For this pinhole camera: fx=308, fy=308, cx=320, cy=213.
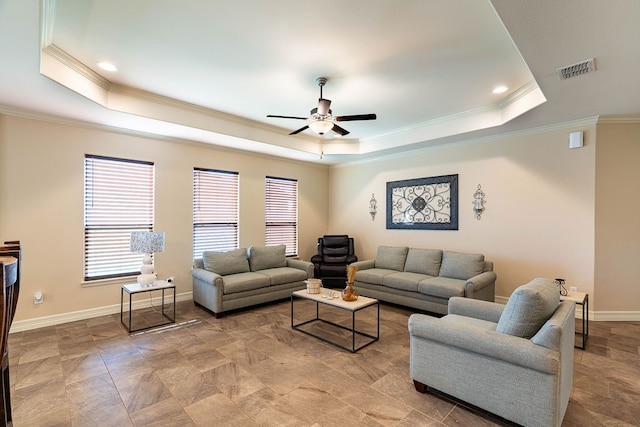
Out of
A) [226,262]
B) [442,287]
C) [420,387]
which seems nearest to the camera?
[420,387]

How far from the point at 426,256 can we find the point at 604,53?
10.9 feet

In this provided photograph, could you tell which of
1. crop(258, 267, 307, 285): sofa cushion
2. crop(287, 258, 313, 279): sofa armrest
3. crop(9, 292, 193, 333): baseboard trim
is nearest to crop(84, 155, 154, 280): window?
crop(9, 292, 193, 333): baseboard trim

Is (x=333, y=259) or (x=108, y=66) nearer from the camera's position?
(x=108, y=66)

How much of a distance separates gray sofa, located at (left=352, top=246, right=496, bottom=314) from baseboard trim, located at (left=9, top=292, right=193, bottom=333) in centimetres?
343

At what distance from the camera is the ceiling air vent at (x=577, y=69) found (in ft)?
8.75

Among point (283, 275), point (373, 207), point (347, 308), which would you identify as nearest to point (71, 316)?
point (283, 275)

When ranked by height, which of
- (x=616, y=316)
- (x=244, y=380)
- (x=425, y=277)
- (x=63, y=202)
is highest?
(x=63, y=202)

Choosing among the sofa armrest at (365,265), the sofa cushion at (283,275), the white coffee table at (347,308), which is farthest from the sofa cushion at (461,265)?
the sofa cushion at (283,275)

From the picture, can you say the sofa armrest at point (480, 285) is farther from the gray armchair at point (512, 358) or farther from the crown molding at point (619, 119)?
the crown molding at point (619, 119)

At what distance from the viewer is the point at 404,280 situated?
4652 mm

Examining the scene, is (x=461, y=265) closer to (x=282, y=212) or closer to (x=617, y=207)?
(x=617, y=207)

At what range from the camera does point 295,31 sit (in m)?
2.62

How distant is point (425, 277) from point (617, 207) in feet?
8.73

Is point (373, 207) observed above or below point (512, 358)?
above
